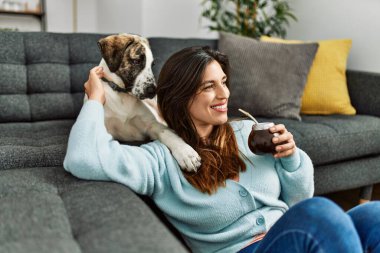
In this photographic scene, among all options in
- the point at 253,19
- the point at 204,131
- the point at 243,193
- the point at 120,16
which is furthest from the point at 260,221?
the point at 120,16

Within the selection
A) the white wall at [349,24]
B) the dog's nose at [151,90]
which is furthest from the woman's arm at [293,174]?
the white wall at [349,24]

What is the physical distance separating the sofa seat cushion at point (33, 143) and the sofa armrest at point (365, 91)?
1699mm

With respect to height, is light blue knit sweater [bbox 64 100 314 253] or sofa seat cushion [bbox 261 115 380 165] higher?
light blue knit sweater [bbox 64 100 314 253]

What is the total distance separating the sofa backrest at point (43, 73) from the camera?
76.8 inches

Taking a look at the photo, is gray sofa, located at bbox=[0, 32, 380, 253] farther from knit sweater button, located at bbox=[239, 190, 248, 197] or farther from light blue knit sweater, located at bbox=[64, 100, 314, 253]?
knit sweater button, located at bbox=[239, 190, 248, 197]

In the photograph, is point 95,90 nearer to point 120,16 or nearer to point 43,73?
point 43,73

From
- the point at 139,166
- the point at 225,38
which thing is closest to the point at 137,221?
the point at 139,166

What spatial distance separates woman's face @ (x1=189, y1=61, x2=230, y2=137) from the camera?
4.01 feet

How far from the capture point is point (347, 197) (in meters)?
2.48

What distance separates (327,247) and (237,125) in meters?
0.54

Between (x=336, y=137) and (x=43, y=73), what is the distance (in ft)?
4.85

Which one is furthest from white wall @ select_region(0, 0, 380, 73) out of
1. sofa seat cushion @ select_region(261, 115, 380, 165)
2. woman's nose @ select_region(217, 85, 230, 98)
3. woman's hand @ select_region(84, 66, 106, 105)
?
woman's hand @ select_region(84, 66, 106, 105)

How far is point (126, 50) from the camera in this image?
1.45 metres

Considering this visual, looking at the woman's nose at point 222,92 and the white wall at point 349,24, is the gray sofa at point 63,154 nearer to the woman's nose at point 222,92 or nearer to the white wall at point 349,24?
the white wall at point 349,24
